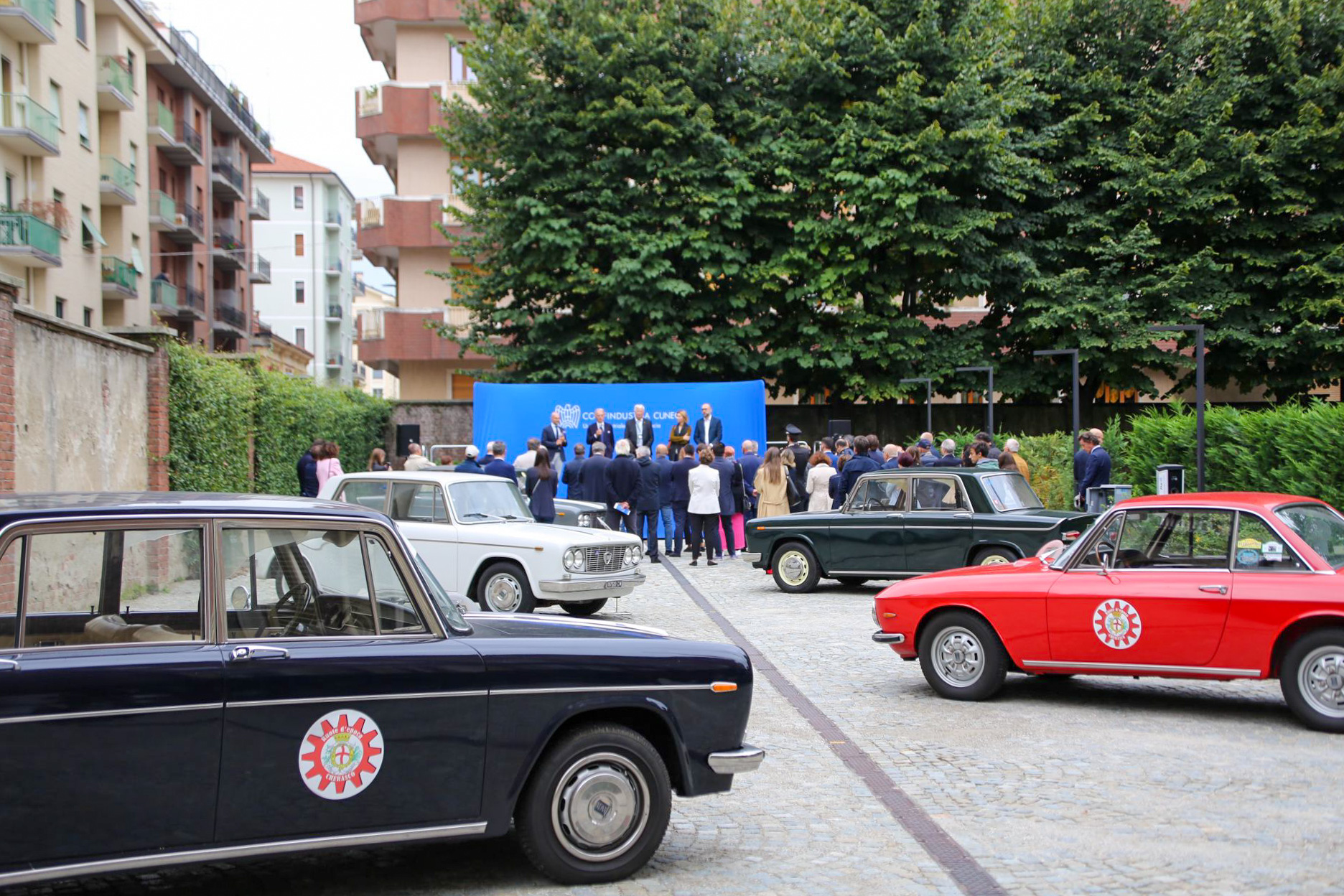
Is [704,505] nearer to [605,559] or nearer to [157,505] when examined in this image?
[605,559]

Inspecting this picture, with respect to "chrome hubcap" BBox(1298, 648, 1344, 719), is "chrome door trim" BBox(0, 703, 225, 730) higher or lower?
higher

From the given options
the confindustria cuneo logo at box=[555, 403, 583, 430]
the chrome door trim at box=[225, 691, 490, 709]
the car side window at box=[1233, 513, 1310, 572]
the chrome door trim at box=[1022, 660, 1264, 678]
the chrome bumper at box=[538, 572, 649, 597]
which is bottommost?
the chrome door trim at box=[1022, 660, 1264, 678]

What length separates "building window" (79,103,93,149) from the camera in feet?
149

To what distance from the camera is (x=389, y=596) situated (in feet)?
16.8

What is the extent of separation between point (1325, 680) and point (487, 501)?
881 cm

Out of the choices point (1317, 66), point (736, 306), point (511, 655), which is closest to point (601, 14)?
point (736, 306)

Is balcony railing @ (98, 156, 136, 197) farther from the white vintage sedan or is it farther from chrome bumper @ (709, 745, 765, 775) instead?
chrome bumper @ (709, 745, 765, 775)

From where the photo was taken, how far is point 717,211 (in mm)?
31828

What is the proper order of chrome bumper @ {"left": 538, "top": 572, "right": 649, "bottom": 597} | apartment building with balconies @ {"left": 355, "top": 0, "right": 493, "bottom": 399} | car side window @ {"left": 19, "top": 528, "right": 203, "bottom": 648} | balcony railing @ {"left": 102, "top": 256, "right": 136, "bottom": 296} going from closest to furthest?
1. car side window @ {"left": 19, "top": 528, "right": 203, "bottom": 648}
2. chrome bumper @ {"left": 538, "top": 572, "right": 649, "bottom": 597}
3. apartment building with balconies @ {"left": 355, "top": 0, "right": 493, "bottom": 399}
4. balcony railing @ {"left": 102, "top": 256, "right": 136, "bottom": 296}

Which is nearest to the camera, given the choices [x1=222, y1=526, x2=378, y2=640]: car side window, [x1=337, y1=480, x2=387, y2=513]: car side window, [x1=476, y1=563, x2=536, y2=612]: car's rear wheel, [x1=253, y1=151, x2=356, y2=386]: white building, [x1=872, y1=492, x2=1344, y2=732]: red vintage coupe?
[x1=222, y1=526, x2=378, y2=640]: car side window

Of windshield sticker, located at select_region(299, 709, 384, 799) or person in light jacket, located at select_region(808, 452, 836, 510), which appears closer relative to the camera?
windshield sticker, located at select_region(299, 709, 384, 799)

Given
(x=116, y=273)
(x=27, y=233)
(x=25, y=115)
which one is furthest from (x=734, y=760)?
(x=116, y=273)

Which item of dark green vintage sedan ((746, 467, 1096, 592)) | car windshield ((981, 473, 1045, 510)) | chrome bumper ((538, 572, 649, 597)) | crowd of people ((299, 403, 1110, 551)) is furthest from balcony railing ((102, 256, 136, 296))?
car windshield ((981, 473, 1045, 510))

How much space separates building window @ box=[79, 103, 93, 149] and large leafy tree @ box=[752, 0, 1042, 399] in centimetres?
2665
